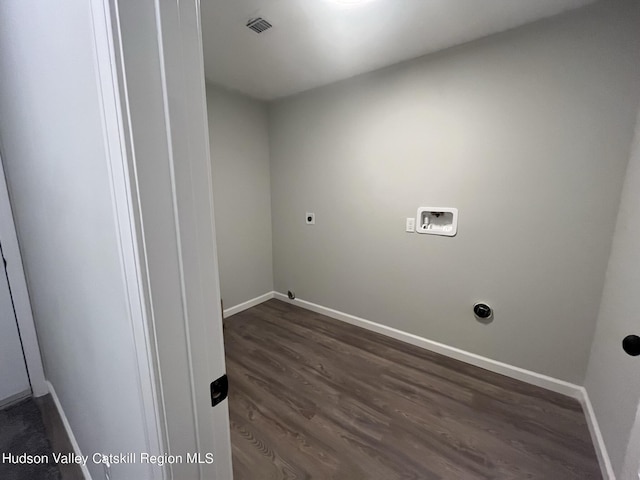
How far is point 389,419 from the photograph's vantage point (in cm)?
160

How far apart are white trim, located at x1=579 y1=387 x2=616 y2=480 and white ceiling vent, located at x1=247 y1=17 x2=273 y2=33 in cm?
304

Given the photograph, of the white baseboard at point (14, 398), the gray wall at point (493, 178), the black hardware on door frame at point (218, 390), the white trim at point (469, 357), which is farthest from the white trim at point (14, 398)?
the gray wall at point (493, 178)

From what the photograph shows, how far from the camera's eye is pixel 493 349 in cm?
199

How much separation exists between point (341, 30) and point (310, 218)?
1710mm

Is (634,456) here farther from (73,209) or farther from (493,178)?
(493,178)

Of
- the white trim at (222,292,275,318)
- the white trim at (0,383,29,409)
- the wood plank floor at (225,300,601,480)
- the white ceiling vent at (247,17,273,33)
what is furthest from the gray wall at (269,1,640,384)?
the white trim at (0,383,29,409)

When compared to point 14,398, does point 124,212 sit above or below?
above

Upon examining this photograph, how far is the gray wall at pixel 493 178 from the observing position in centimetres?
152

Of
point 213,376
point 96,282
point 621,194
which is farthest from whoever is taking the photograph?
point 621,194

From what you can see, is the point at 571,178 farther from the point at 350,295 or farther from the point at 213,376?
the point at 213,376

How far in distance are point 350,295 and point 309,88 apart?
222 cm

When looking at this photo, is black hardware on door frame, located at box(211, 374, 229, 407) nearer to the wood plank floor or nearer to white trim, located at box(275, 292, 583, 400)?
the wood plank floor

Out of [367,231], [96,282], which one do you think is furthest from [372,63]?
[96,282]

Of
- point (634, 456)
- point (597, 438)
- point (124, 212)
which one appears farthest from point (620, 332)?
point (124, 212)
